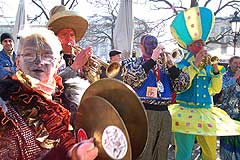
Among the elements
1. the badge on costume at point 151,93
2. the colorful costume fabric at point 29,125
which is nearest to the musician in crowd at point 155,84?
the badge on costume at point 151,93

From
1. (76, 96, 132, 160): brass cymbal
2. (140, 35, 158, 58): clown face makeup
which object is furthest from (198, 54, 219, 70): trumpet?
(76, 96, 132, 160): brass cymbal

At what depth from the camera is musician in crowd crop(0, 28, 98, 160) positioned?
1557mm

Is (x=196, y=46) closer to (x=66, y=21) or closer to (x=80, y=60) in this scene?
(x=66, y=21)

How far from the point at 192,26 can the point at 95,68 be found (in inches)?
88.6

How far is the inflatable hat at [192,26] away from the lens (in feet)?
17.8

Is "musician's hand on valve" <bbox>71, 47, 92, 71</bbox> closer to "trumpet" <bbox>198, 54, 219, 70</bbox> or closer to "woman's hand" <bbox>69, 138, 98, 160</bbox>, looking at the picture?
"woman's hand" <bbox>69, 138, 98, 160</bbox>

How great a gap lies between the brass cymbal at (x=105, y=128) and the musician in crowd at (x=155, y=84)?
2.84 m

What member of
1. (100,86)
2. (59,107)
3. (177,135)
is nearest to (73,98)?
(59,107)

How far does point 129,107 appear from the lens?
1583 mm

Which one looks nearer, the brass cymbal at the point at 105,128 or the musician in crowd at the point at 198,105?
the brass cymbal at the point at 105,128

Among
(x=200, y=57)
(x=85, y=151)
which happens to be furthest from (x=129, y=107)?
(x=200, y=57)

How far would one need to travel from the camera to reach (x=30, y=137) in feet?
5.23

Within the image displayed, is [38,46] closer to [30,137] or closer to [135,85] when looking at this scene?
[30,137]

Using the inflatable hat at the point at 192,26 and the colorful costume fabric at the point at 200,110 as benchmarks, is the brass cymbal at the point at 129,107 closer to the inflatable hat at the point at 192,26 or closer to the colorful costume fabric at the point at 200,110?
the colorful costume fabric at the point at 200,110
